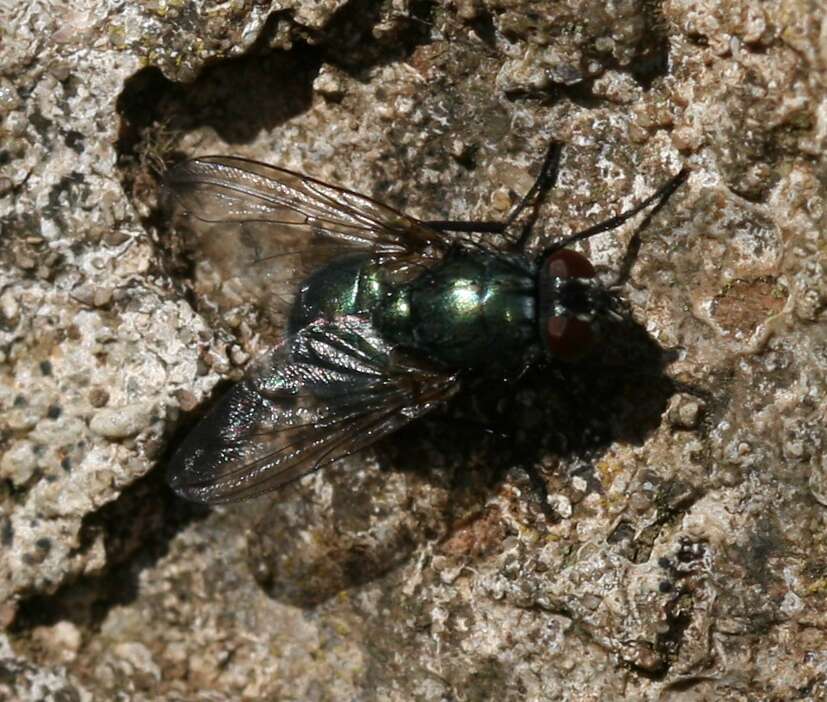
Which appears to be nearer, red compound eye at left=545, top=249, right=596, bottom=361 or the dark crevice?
red compound eye at left=545, top=249, right=596, bottom=361

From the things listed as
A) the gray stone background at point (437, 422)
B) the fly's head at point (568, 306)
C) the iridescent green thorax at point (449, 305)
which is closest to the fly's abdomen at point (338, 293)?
the iridescent green thorax at point (449, 305)

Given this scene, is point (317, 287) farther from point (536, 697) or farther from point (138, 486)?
point (536, 697)

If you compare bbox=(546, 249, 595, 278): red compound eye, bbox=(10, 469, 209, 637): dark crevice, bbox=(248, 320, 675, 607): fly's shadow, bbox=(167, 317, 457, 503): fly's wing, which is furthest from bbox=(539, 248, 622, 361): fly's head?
bbox=(10, 469, 209, 637): dark crevice

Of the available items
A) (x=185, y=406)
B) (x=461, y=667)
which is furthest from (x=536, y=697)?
(x=185, y=406)

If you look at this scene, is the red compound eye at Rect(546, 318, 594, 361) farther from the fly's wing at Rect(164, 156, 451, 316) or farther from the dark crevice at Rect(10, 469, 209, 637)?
the dark crevice at Rect(10, 469, 209, 637)

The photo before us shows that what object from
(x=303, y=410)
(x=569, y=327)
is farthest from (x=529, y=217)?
(x=303, y=410)

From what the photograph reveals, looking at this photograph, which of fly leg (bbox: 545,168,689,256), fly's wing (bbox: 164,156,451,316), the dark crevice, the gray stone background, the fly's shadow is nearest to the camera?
the gray stone background

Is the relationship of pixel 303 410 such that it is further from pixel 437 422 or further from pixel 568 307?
pixel 568 307
